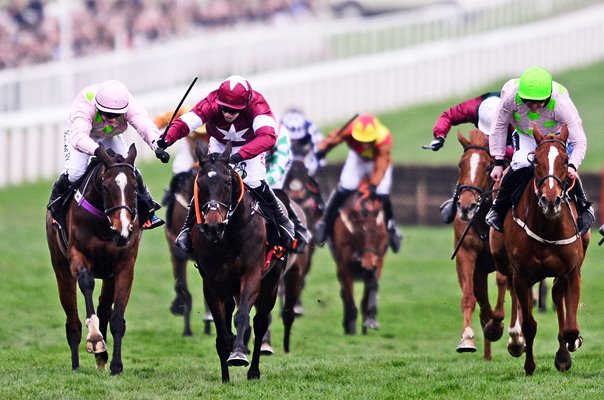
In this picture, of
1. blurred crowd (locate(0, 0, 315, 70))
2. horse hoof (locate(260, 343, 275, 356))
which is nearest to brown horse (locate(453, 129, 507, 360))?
horse hoof (locate(260, 343, 275, 356))

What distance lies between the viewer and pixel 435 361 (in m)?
13.8

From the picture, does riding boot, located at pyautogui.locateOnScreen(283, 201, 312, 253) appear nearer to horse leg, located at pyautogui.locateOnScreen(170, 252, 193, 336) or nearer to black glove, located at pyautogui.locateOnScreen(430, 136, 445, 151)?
black glove, located at pyautogui.locateOnScreen(430, 136, 445, 151)

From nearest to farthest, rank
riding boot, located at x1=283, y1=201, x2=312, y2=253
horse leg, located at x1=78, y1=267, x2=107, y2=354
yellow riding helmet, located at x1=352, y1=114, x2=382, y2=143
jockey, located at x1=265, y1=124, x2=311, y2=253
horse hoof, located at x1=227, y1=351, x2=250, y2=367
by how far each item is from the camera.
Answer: horse hoof, located at x1=227, y1=351, x2=250, y2=367
horse leg, located at x1=78, y1=267, x2=107, y2=354
riding boot, located at x1=283, y1=201, x2=312, y2=253
jockey, located at x1=265, y1=124, x2=311, y2=253
yellow riding helmet, located at x1=352, y1=114, x2=382, y2=143

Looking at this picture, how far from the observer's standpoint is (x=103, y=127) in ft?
42.1

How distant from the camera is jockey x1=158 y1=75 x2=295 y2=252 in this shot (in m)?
12.1

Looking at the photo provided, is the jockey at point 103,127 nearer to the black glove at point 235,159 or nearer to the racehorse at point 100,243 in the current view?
the racehorse at point 100,243

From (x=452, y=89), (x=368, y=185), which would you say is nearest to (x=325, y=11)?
(x=452, y=89)

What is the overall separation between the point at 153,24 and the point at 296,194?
15.9 m

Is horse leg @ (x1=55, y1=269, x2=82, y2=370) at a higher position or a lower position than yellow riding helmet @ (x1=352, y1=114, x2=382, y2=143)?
higher

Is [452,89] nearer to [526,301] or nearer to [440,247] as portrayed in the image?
[440,247]

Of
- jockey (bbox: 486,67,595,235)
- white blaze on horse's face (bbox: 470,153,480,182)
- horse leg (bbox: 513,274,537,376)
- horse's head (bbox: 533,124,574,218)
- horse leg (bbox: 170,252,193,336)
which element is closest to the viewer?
horse's head (bbox: 533,124,574,218)

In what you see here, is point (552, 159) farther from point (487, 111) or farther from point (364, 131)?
point (364, 131)

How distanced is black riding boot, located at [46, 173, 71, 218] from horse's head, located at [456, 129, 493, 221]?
3171mm

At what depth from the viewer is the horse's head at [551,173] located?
440 inches
